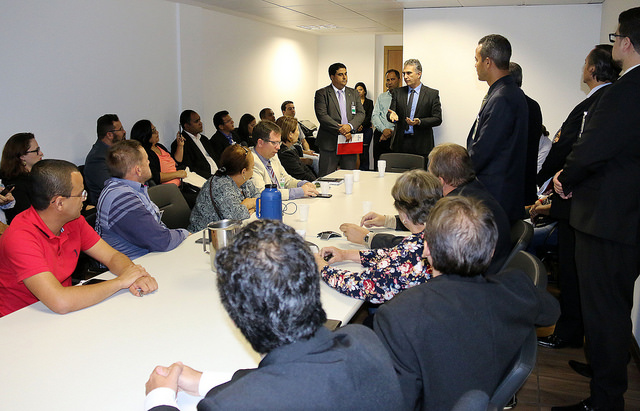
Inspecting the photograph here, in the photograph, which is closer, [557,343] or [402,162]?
[557,343]

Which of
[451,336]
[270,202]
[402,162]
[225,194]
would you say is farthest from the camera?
[402,162]

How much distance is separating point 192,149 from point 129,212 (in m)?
4.18

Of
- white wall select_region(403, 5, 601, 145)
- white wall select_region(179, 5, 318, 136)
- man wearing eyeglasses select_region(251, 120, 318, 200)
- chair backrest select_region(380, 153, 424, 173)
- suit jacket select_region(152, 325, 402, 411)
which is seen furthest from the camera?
white wall select_region(179, 5, 318, 136)

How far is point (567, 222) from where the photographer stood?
297 centimetres

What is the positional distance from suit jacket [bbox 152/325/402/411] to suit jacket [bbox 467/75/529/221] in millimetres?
2496

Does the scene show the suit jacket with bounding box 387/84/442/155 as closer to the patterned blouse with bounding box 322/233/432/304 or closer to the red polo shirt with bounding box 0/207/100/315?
the patterned blouse with bounding box 322/233/432/304

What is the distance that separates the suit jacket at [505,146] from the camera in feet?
10.6

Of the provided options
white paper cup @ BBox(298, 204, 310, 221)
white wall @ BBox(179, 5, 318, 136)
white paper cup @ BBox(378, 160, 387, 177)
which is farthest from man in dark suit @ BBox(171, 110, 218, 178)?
white paper cup @ BBox(298, 204, 310, 221)

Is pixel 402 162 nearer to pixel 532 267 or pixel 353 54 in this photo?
pixel 532 267

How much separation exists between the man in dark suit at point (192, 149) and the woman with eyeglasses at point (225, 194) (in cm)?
334

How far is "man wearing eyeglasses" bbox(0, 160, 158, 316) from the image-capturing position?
6.03 feet

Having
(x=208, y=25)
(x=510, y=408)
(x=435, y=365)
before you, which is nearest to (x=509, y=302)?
(x=435, y=365)

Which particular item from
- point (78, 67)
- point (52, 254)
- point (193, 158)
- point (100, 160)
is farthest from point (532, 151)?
point (78, 67)

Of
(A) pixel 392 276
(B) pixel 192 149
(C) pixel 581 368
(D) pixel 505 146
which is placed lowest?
(C) pixel 581 368
